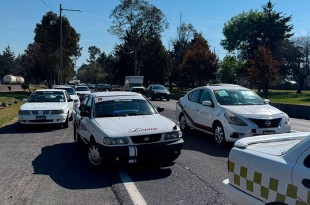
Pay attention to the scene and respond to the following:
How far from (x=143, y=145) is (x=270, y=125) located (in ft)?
12.6

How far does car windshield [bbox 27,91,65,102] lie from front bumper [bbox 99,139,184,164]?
29.0 feet

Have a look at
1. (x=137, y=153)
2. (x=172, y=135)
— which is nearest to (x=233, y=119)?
(x=172, y=135)

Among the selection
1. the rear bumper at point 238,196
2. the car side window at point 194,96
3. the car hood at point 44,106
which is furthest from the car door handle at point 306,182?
the car hood at point 44,106

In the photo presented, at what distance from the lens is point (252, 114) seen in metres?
9.38

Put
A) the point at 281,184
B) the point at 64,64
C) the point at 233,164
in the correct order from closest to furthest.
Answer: the point at 281,184 → the point at 233,164 → the point at 64,64

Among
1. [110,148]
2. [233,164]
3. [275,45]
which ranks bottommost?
[110,148]

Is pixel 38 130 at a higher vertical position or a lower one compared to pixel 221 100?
lower

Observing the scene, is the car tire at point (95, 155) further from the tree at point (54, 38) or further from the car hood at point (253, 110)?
the tree at point (54, 38)

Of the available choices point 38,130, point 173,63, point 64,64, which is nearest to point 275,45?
point 173,63

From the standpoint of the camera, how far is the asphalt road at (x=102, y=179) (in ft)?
18.3

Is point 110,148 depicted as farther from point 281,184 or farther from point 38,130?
point 38,130

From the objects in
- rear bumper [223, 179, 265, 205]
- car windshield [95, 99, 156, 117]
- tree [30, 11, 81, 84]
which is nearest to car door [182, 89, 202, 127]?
car windshield [95, 99, 156, 117]

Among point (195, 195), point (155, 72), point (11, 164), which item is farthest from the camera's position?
point (155, 72)

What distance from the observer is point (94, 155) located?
7238 millimetres
